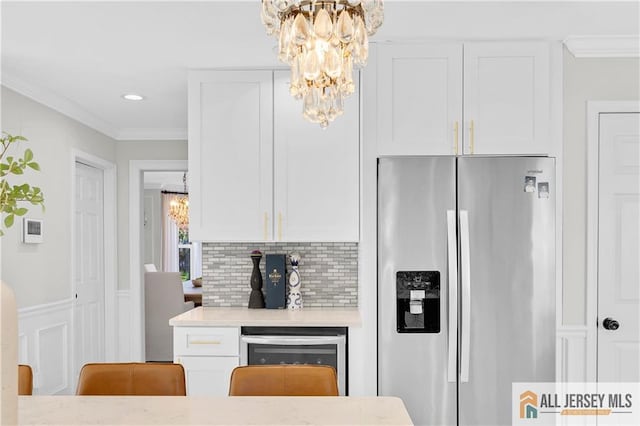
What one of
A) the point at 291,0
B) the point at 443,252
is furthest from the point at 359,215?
the point at 291,0

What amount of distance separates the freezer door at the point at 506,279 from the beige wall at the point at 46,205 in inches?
103

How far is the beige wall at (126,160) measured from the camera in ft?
17.6

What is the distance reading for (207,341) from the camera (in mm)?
3070

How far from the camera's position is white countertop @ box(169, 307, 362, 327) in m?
3.04

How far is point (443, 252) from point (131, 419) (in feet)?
6.15

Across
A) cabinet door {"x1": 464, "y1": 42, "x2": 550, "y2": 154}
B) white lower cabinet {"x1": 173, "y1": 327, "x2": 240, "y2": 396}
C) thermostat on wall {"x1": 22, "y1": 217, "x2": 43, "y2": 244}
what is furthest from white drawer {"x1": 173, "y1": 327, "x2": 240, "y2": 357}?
cabinet door {"x1": 464, "y1": 42, "x2": 550, "y2": 154}

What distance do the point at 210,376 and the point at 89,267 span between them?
2438mm

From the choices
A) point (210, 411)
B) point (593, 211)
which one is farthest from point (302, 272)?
point (210, 411)

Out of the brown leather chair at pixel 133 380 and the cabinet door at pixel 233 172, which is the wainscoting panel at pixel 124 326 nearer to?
the cabinet door at pixel 233 172

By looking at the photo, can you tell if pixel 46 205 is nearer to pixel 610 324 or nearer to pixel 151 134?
pixel 151 134

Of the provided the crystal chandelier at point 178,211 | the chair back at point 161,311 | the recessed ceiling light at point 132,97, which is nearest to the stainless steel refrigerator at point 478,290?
the recessed ceiling light at point 132,97

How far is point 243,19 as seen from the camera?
265 cm

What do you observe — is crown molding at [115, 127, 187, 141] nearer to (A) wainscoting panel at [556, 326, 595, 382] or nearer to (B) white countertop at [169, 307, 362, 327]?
(B) white countertop at [169, 307, 362, 327]

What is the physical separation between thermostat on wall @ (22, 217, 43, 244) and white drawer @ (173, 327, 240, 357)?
1.38 metres
